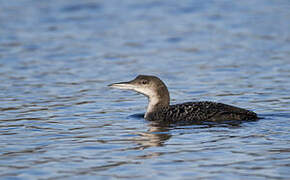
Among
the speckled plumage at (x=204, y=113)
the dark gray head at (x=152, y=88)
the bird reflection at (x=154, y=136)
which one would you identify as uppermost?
the dark gray head at (x=152, y=88)

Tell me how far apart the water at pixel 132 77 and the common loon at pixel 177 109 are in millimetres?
235

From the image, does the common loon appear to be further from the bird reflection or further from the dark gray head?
the bird reflection

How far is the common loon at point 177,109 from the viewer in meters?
8.73

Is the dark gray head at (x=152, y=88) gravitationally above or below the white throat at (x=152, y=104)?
above

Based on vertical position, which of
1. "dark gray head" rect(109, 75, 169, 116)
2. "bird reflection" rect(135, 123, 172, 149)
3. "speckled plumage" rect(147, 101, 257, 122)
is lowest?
"bird reflection" rect(135, 123, 172, 149)

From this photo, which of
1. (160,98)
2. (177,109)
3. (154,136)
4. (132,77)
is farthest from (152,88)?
(132,77)

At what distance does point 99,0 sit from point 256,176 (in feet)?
52.8

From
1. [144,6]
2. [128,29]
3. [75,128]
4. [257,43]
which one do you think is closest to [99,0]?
[144,6]

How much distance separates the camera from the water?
6848 millimetres

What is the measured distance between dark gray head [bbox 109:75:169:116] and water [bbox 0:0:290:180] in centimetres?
31

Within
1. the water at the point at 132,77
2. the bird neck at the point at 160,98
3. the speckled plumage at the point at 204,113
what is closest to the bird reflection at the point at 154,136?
the water at the point at 132,77

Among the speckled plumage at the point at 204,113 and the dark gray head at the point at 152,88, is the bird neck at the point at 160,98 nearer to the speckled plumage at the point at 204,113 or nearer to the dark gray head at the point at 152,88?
the dark gray head at the point at 152,88

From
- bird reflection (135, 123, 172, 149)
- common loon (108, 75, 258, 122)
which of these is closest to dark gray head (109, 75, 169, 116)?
common loon (108, 75, 258, 122)

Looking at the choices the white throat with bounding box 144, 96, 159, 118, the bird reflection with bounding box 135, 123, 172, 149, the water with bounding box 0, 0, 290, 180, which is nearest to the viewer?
the water with bounding box 0, 0, 290, 180
